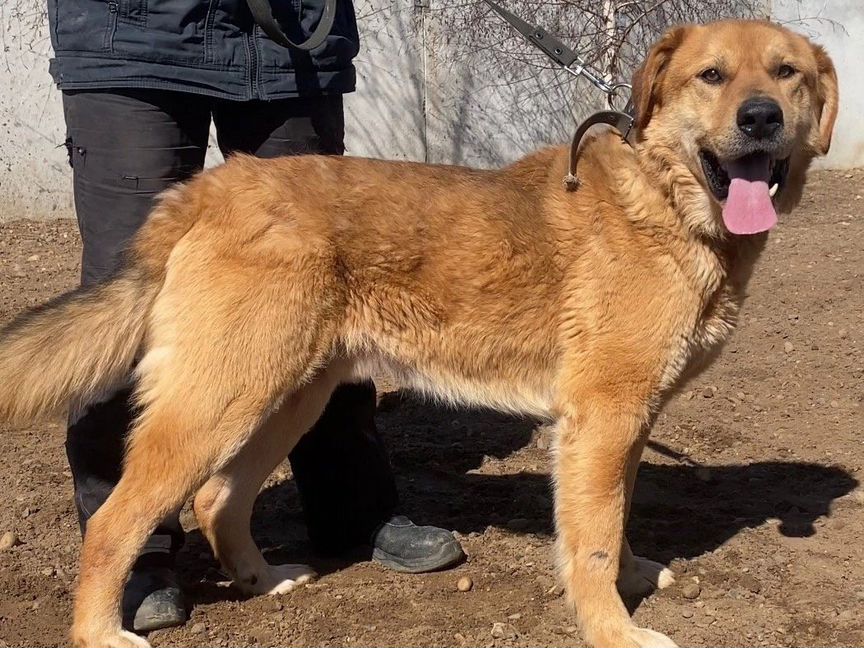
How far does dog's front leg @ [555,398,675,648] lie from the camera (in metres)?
3.12

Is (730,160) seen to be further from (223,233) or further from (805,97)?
(223,233)

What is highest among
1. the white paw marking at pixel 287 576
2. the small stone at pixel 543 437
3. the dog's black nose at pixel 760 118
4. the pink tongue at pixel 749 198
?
the dog's black nose at pixel 760 118

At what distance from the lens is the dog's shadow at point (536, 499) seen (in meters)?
3.89

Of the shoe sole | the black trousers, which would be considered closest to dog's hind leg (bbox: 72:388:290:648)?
the black trousers

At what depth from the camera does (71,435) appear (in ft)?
11.0

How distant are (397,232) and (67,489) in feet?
6.28

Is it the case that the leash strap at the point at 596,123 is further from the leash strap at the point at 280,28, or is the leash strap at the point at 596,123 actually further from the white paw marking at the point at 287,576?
the white paw marking at the point at 287,576

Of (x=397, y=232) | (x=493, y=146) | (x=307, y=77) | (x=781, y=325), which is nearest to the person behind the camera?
(x=397, y=232)

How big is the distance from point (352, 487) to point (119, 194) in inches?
52.6

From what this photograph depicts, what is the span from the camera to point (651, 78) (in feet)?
10.7

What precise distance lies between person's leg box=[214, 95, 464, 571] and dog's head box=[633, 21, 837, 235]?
3.72 feet

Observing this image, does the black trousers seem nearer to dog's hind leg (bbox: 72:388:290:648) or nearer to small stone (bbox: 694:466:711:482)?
dog's hind leg (bbox: 72:388:290:648)

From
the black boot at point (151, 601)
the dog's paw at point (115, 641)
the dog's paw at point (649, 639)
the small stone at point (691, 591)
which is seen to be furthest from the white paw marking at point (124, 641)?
the small stone at point (691, 591)

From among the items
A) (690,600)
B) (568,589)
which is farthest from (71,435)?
(690,600)
